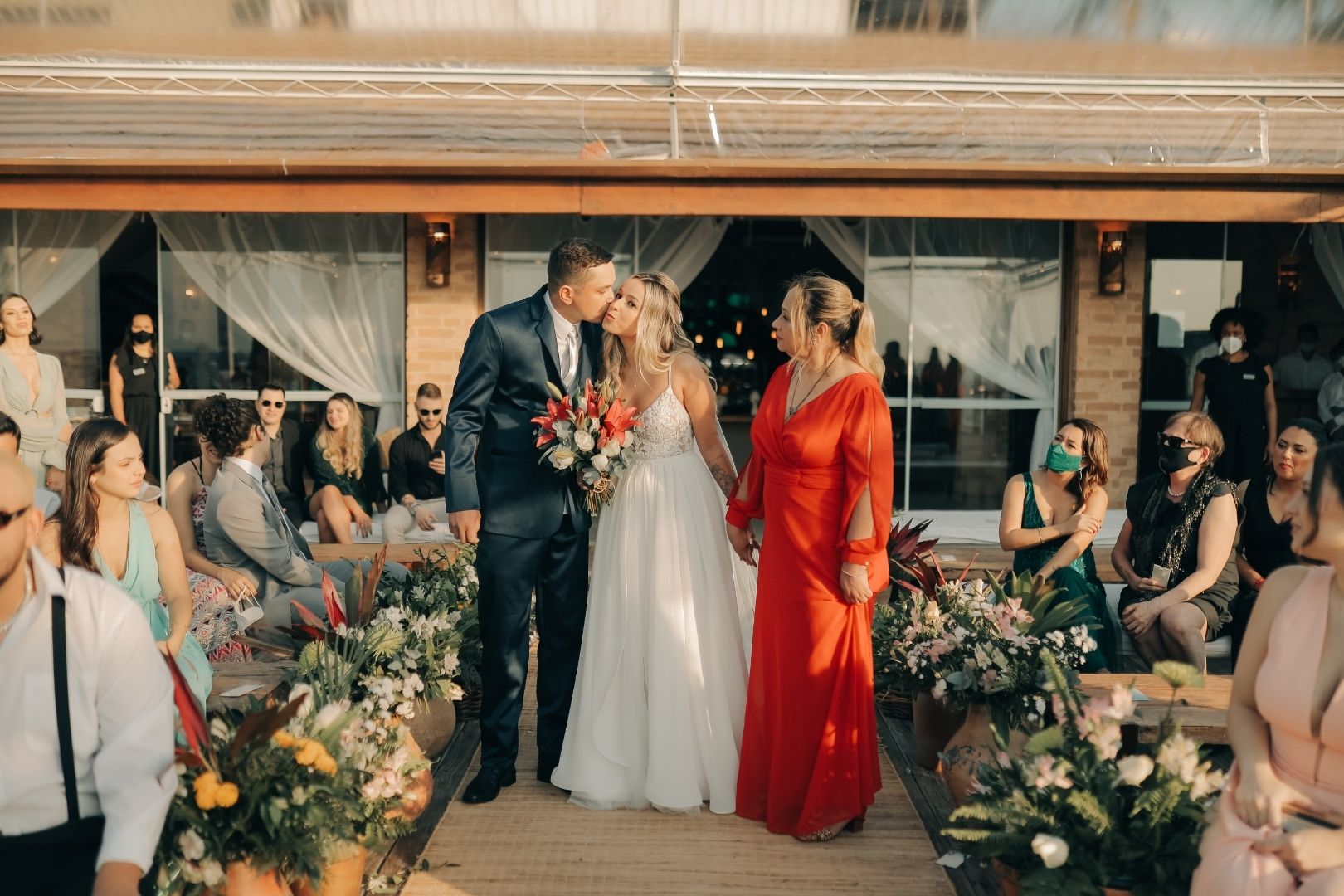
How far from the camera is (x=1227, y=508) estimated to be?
206 inches

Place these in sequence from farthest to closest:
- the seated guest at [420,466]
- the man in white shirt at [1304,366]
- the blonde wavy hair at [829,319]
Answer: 1. the man in white shirt at [1304,366]
2. the seated guest at [420,466]
3. the blonde wavy hair at [829,319]

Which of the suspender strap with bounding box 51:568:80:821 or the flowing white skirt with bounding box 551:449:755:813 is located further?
the flowing white skirt with bounding box 551:449:755:813

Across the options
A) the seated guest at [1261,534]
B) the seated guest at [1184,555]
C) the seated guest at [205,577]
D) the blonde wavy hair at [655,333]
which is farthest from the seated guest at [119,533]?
the seated guest at [1261,534]

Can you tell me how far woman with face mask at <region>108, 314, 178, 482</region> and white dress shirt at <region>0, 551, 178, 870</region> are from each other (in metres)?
7.98

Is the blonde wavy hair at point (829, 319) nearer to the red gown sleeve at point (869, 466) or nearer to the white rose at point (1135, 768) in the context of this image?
the red gown sleeve at point (869, 466)

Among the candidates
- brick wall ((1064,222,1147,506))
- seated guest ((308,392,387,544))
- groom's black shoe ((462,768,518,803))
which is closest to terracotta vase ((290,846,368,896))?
groom's black shoe ((462,768,518,803))

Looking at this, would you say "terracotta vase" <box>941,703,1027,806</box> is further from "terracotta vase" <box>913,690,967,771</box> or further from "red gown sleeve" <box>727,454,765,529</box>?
"red gown sleeve" <box>727,454,765,529</box>

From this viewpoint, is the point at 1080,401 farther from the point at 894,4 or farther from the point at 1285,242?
the point at 894,4

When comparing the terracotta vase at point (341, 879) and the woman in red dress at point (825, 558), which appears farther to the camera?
the woman in red dress at point (825, 558)

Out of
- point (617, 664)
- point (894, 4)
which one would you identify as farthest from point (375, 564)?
point (894, 4)

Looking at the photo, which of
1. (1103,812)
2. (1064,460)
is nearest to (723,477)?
(1103,812)

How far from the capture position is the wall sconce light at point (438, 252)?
9.33 metres

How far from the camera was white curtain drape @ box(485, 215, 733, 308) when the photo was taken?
9797mm

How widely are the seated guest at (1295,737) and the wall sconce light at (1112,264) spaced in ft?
23.7
